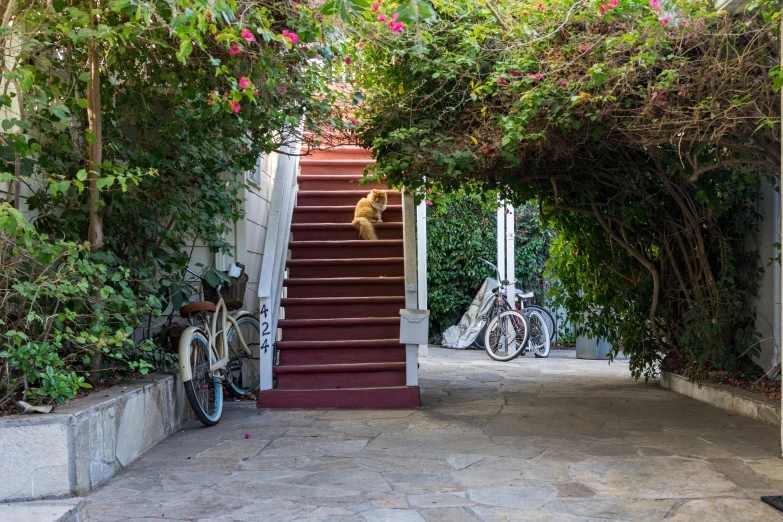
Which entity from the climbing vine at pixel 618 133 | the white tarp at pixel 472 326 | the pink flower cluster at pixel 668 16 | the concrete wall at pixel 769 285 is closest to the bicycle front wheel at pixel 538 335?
the white tarp at pixel 472 326

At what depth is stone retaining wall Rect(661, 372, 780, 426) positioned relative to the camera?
544 centimetres

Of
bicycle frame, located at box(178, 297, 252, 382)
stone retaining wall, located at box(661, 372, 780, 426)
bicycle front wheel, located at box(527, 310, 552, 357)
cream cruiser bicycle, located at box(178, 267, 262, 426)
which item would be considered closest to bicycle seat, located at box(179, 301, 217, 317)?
cream cruiser bicycle, located at box(178, 267, 262, 426)

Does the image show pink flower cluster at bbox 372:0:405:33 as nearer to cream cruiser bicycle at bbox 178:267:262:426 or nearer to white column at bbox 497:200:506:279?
cream cruiser bicycle at bbox 178:267:262:426

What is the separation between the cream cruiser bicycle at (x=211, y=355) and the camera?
17.1 feet

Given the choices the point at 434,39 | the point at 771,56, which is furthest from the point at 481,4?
the point at 771,56

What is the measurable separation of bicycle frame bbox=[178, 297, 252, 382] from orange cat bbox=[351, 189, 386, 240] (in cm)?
Result: 236

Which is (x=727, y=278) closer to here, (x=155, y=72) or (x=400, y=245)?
(x=400, y=245)

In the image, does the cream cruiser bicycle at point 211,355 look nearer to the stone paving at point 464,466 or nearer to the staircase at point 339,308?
the stone paving at point 464,466

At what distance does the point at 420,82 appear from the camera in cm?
586

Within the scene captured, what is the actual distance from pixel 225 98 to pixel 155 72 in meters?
0.76

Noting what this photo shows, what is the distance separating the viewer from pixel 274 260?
7168 millimetres

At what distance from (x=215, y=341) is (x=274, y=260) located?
1427 mm

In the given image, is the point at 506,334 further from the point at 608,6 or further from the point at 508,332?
the point at 608,6

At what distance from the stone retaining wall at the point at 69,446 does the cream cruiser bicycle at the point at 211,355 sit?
2.49 feet
